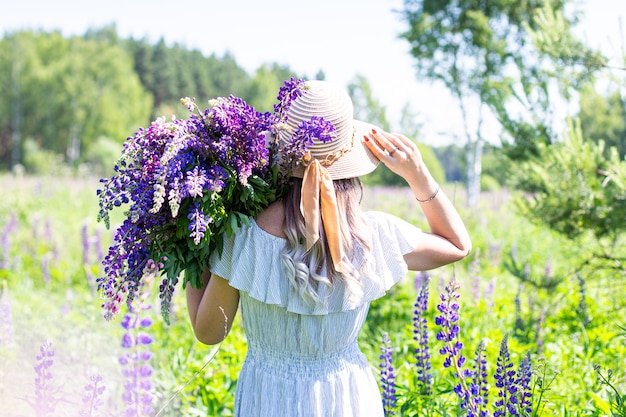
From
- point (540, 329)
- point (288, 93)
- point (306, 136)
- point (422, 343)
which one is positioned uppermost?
point (288, 93)

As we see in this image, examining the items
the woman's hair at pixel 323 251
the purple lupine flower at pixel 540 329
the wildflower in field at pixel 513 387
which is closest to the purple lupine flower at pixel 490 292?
the purple lupine flower at pixel 540 329

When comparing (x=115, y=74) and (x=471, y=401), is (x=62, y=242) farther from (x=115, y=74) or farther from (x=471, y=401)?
(x=115, y=74)

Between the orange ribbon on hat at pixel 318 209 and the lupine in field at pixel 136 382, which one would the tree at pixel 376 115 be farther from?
the orange ribbon on hat at pixel 318 209

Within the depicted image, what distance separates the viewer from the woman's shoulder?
1.79 metres

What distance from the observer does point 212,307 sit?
5.96 ft

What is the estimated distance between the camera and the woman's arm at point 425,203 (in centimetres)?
185

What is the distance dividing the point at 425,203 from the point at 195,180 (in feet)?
2.60

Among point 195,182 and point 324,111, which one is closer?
Answer: point 195,182

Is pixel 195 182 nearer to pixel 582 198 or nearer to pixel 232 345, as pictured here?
pixel 232 345

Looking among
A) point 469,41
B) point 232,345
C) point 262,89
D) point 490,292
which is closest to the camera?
point 232,345

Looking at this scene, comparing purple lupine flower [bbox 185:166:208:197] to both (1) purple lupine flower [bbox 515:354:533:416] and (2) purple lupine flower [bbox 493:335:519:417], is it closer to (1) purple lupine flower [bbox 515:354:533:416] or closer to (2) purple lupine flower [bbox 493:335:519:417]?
(2) purple lupine flower [bbox 493:335:519:417]

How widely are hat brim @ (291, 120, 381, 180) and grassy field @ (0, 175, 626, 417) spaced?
21.4 inches

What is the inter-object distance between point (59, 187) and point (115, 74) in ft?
93.6

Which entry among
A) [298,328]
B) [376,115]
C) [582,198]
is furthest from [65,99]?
[298,328]
